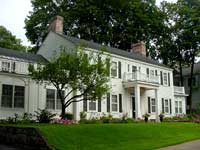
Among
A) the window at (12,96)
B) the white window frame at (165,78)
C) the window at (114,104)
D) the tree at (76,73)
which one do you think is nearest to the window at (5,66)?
the window at (12,96)

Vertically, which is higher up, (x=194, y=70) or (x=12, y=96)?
(x=194, y=70)

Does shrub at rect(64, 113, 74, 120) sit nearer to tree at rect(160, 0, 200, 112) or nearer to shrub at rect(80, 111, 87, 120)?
shrub at rect(80, 111, 87, 120)

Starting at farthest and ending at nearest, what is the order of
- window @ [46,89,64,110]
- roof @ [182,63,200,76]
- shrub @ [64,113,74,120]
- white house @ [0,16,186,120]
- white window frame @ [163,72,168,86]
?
roof @ [182,63,200,76], white window frame @ [163,72,168,86], window @ [46,89,64,110], shrub @ [64,113,74,120], white house @ [0,16,186,120]

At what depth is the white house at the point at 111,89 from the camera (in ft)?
70.5

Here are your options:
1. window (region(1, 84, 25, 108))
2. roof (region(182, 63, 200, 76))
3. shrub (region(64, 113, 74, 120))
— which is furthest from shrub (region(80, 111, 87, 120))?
roof (region(182, 63, 200, 76))

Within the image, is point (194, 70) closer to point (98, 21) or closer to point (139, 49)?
point (139, 49)

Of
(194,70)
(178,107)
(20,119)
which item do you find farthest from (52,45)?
(194,70)

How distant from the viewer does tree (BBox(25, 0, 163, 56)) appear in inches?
1630

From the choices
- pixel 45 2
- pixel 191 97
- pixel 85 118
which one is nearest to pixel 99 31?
pixel 45 2

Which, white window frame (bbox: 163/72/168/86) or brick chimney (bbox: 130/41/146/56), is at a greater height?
brick chimney (bbox: 130/41/146/56)

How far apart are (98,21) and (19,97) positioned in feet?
76.5

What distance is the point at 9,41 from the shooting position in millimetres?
46562

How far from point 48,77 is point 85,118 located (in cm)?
699

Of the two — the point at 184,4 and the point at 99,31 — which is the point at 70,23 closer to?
the point at 99,31
